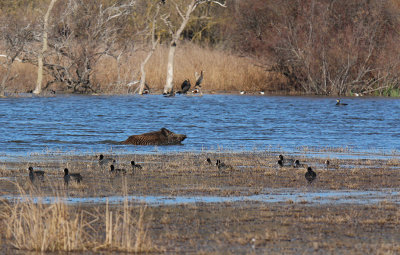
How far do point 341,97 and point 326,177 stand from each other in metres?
30.7

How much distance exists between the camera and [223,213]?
9.49m

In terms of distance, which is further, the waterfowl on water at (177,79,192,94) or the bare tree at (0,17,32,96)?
the waterfowl on water at (177,79,192,94)

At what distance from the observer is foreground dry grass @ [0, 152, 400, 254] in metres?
7.74

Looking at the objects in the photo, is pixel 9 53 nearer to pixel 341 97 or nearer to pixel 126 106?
pixel 126 106

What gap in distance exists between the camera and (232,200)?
10.4 metres

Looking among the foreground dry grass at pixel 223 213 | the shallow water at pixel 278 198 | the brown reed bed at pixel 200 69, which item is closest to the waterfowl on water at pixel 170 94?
the brown reed bed at pixel 200 69

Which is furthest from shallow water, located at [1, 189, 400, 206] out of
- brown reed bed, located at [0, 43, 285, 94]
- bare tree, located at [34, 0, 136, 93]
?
brown reed bed, located at [0, 43, 285, 94]

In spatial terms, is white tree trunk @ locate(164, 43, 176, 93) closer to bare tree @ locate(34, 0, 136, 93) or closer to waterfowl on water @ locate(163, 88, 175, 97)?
waterfowl on water @ locate(163, 88, 175, 97)

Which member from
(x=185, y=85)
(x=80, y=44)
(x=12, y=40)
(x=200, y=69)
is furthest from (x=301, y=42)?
(x=12, y=40)

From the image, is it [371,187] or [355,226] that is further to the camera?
[371,187]

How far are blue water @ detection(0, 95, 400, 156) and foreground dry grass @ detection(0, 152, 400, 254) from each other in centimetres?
430

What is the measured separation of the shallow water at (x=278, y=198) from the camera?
10.2m

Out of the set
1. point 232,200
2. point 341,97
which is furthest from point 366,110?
point 232,200

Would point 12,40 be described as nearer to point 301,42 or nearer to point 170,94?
point 170,94
